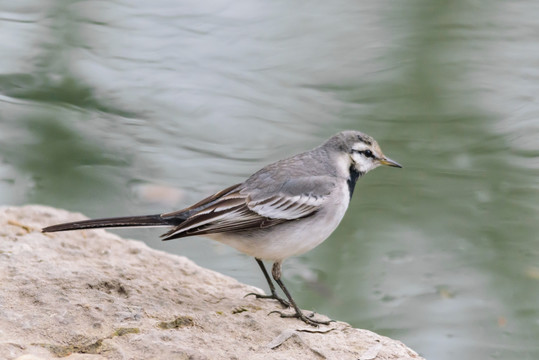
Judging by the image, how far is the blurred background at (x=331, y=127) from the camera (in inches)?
350

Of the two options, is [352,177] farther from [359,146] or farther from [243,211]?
[243,211]

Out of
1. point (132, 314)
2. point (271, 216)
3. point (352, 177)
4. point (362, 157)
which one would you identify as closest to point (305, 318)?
point (271, 216)

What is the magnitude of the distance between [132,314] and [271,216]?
1449mm

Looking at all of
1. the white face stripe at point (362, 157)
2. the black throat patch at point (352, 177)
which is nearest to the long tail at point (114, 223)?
the black throat patch at point (352, 177)

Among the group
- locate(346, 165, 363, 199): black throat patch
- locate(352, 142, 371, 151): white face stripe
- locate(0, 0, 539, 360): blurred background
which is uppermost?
locate(352, 142, 371, 151): white face stripe

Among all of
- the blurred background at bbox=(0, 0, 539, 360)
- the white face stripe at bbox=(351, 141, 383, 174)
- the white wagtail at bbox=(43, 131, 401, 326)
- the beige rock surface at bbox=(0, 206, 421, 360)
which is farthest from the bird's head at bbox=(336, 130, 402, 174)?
the blurred background at bbox=(0, 0, 539, 360)

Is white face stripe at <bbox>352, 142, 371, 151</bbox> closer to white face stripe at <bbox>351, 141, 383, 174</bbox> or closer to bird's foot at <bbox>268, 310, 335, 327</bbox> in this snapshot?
white face stripe at <bbox>351, 141, 383, 174</bbox>

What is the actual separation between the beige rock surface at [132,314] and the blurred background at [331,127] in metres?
2.59

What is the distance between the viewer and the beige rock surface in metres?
4.71

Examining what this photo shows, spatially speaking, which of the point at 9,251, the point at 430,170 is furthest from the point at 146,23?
the point at 9,251

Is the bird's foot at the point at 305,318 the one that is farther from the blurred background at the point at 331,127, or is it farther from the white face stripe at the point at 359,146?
the blurred background at the point at 331,127

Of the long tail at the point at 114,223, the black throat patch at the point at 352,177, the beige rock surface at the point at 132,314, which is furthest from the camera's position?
the black throat patch at the point at 352,177

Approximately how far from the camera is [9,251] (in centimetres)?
596

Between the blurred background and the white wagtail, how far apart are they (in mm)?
2267
